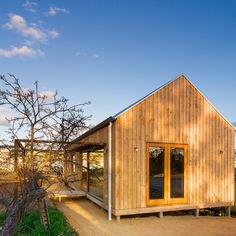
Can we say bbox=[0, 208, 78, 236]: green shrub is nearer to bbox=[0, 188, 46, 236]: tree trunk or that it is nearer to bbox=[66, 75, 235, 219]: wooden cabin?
bbox=[66, 75, 235, 219]: wooden cabin

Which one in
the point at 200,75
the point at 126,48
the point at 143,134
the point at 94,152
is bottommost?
the point at 94,152

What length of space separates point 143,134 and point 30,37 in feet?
18.3

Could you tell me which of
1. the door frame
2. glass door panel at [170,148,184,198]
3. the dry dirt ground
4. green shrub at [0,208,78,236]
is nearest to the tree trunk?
green shrub at [0,208,78,236]

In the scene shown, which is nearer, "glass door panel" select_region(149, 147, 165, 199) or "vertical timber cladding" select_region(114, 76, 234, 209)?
"vertical timber cladding" select_region(114, 76, 234, 209)

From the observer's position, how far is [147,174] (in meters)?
8.70

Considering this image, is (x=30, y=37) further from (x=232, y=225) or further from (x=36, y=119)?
(x=232, y=225)

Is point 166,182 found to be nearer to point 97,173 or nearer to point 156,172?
point 156,172

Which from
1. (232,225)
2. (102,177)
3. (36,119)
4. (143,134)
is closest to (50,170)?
(36,119)

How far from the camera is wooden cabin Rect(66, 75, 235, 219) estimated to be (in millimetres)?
8438

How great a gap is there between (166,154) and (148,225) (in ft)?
7.69

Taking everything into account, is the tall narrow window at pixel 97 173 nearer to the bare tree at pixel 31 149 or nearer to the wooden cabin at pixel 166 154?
the wooden cabin at pixel 166 154

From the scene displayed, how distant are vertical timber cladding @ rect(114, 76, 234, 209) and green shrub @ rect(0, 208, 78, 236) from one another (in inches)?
70.4

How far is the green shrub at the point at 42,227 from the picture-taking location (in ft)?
21.2

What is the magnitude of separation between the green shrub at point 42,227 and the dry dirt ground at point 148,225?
16.1 inches
